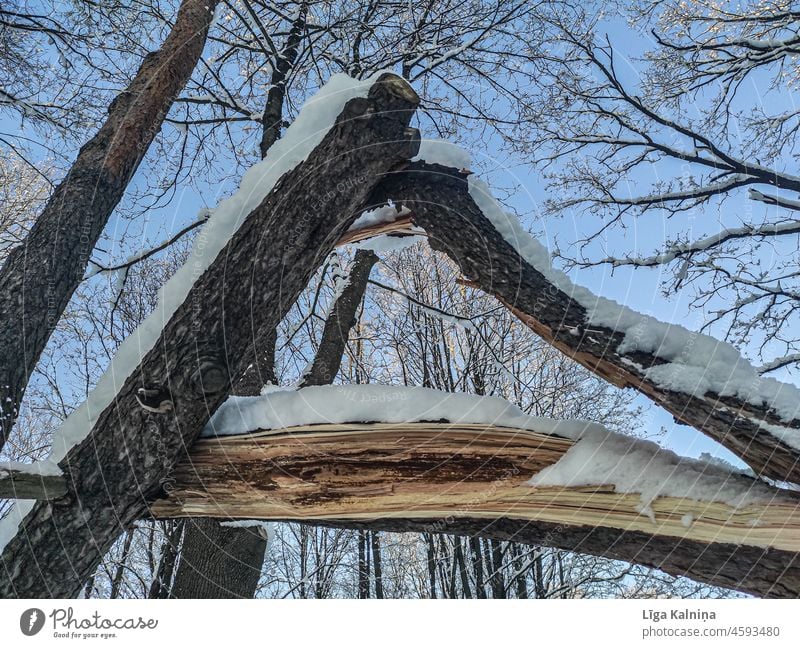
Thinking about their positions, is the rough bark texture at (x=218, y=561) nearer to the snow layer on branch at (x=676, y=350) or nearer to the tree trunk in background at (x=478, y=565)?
the snow layer on branch at (x=676, y=350)

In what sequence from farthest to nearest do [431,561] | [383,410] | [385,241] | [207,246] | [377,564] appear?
[377,564] < [431,561] < [385,241] < [207,246] < [383,410]

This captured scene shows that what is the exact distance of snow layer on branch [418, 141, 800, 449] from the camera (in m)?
1.38

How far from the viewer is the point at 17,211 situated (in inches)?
145

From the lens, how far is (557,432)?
56.6 inches

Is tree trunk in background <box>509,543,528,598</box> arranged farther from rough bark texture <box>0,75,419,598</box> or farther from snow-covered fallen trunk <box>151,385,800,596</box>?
rough bark texture <box>0,75,419,598</box>

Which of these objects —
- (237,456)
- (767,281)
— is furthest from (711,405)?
(767,281)

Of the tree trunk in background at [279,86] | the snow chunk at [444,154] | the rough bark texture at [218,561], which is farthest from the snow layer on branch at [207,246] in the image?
the tree trunk in background at [279,86]

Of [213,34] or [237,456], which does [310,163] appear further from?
[213,34]

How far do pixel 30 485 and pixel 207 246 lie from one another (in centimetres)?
79

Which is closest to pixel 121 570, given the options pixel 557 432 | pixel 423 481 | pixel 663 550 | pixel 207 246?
pixel 207 246

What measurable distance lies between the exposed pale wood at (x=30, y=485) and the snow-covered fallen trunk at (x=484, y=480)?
0.29m

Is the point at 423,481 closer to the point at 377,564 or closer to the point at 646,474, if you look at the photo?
the point at 646,474

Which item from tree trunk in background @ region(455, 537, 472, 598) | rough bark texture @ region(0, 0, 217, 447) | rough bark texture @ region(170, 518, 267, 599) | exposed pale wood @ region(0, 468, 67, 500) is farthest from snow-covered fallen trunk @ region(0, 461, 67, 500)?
tree trunk in background @ region(455, 537, 472, 598)
